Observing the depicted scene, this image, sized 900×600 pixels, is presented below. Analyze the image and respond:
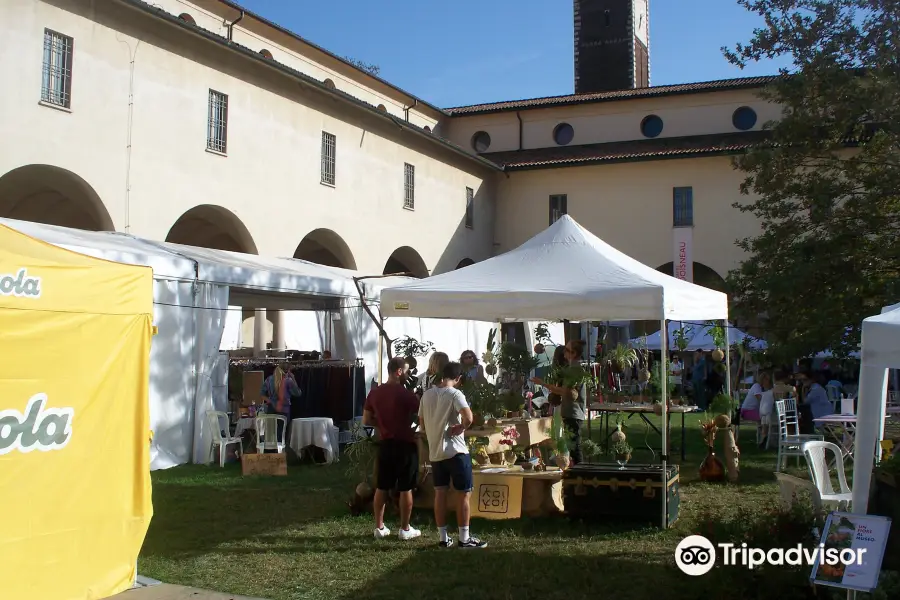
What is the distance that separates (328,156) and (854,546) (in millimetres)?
17551

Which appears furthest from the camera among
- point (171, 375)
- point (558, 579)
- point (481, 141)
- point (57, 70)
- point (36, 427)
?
point (481, 141)

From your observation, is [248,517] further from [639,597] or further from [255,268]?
[255,268]

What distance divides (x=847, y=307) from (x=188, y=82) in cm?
1257

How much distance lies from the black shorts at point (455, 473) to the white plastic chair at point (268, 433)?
5.24m

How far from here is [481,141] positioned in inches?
1276

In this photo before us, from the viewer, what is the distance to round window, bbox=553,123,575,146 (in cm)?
3136

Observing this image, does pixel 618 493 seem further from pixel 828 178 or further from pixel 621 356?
pixel 828 178

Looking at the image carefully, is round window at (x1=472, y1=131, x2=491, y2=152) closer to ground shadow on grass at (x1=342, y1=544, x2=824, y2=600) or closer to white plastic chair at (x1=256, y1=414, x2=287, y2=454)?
white plastic chair at (x1=256, y1=414, x2=287, y2=454)

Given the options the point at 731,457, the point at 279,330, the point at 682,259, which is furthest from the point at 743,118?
the point at 731,457

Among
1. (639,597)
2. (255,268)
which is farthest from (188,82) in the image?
(639,597)

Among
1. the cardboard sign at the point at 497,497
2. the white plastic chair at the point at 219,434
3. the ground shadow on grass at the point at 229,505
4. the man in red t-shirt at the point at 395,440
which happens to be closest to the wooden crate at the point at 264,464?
the ground shadow on grass at the point at 229,505

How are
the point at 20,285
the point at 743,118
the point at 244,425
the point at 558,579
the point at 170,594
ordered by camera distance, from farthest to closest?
the point at 743,118, the point at 244,425, the point at 558,579, the point at 170,594, the point at 20,285

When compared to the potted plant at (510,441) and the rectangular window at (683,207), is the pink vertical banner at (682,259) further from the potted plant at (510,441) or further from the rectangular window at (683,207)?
the potted plant at (510,441)

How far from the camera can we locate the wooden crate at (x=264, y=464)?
10734mm
